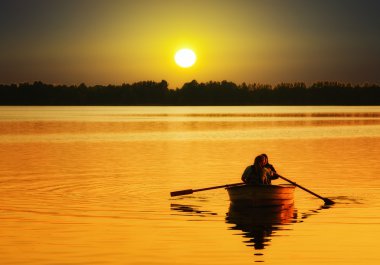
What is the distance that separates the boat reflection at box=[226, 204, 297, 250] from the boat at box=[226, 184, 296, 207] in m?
0.15

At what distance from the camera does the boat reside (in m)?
22.8

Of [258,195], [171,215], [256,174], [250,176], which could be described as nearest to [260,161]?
[256,174]

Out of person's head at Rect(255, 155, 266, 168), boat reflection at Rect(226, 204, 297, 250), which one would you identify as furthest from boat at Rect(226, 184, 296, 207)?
person's head at Rect(255, 155, 266, 168)

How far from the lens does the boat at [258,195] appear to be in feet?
74.9

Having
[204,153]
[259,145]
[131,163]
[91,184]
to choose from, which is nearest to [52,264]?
[91,184]

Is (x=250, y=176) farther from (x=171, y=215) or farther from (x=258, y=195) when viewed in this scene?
(x=171, y=215)

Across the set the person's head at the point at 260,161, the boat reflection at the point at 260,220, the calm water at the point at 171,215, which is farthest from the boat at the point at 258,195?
the person's head at the point at 260,161

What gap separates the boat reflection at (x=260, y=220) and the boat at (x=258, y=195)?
5.7 inches

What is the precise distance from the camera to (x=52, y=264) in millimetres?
16297

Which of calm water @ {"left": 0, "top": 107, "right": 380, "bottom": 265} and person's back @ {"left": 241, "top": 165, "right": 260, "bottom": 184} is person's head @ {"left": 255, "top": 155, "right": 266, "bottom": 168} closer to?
person's back @ {"left": 241, "top": 165, "right": 260, "bottom": 184}

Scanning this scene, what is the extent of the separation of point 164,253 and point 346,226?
19.6 feet

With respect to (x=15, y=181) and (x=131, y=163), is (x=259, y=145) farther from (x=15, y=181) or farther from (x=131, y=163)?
(x=15, y=181)

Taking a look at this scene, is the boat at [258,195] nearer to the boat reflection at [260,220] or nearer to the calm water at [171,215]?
the boat reflection at [260,220]

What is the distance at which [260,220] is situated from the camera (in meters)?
22.2
